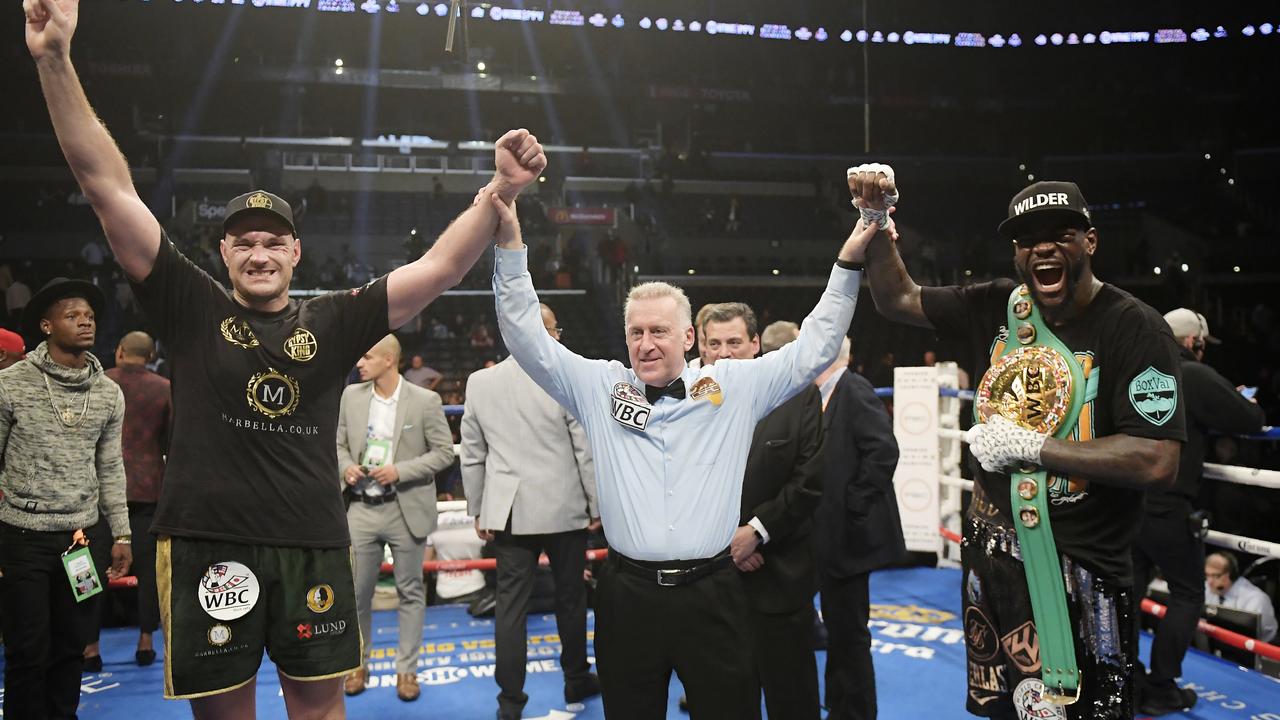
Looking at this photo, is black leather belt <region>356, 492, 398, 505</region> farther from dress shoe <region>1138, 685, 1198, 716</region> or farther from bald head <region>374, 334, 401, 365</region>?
dress shoe <region>1138, 685, 1198, 716</region>

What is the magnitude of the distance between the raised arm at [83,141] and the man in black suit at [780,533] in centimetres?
164

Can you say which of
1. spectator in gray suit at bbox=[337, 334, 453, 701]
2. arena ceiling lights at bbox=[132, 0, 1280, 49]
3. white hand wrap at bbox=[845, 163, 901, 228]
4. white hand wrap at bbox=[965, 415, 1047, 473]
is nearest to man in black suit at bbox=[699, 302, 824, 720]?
white hand wrap at bbox=[845, 163, 901, 228]

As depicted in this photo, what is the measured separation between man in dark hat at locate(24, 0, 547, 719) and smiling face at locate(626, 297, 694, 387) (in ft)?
1.37

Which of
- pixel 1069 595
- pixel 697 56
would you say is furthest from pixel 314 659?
pixel 697 56

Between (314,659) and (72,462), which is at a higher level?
(72,462)

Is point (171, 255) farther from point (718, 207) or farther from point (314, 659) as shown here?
point (718, 207)

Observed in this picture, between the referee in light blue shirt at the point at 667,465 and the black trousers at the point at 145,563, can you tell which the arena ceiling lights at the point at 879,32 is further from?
the referee in light blue shirt at the point at 667,465

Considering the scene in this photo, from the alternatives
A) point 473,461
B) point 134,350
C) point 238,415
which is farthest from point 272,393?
point 134,350

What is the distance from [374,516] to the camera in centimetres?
384

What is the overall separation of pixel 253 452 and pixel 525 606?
1838 millimetres

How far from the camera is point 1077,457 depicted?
1.88m

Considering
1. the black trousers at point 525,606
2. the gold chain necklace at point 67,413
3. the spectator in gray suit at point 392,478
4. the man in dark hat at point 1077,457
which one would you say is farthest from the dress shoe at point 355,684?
the man in dark hat at point 1077,457

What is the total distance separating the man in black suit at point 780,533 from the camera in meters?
2.81

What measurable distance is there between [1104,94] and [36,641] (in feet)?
77.8
